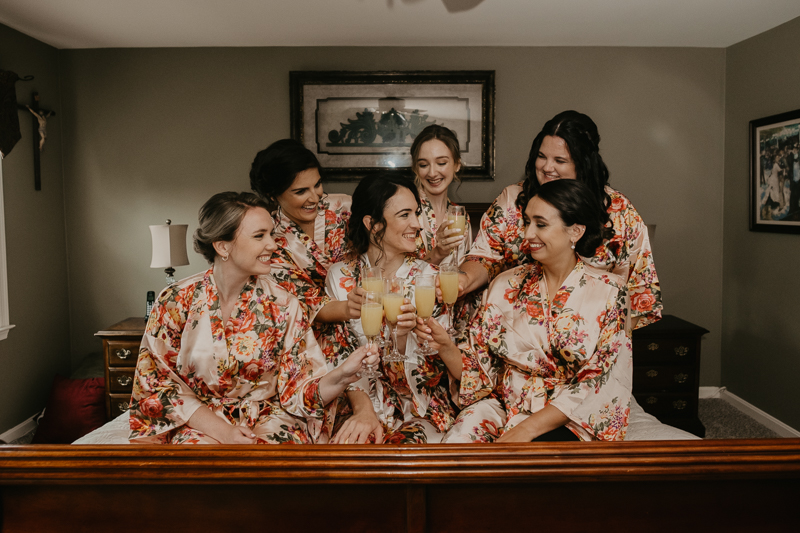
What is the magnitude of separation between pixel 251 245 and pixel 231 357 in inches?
15.8

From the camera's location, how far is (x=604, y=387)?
1779mm

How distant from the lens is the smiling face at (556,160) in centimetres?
213

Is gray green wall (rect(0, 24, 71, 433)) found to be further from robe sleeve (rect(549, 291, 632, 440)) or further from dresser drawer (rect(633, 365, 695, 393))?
dresser drawer (rect(633, 365, 695, 393))

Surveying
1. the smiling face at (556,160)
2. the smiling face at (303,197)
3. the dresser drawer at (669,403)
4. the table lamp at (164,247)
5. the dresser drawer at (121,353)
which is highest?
the smiling face at (556,160)

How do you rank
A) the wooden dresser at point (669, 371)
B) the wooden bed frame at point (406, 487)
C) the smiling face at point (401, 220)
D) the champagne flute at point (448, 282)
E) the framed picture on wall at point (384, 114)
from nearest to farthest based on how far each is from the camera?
the wooden bed frame at point (406, 487), the champagne flute at point (448, 282), the smiling face at point (401, 220), the wooden dresser at point (669, 371), the framed picture on wall at point (384, 114)

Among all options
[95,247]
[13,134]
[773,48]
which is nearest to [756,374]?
[773,48]

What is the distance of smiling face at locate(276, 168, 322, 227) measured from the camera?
91.4 inches

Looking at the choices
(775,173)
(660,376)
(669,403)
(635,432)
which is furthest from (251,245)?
(775,173)

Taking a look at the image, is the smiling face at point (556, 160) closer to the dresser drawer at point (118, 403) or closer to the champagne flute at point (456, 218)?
the champagne flute at point (456, 218)

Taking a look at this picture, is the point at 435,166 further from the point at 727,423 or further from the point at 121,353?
the point at 727,423

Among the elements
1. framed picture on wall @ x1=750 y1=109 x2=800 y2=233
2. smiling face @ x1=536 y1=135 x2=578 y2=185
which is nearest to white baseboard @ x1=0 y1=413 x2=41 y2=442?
smiling face @ x1=536 y1=135 x2=578 y2=185

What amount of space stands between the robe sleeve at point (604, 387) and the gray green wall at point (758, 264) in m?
2.69

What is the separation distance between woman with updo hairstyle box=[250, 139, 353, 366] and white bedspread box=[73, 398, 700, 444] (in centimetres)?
92

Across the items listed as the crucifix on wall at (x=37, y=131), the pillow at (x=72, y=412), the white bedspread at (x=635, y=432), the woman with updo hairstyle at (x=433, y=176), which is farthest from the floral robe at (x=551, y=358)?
the crucifix on wall at (x=37, y=131)
